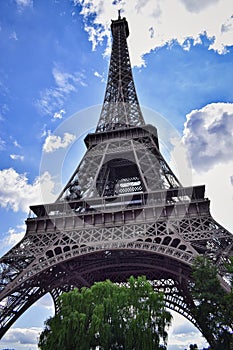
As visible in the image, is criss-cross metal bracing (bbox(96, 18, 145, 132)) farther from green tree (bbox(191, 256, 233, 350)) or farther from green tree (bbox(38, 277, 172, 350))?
green tree (bbox(38, 277, 172, 350))

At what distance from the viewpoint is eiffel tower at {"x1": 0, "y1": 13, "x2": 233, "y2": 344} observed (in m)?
18.5

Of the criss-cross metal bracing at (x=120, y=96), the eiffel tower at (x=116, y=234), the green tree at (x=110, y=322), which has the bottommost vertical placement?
the green tree at (x=110, y=322)

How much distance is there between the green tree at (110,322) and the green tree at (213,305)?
6.14 feet

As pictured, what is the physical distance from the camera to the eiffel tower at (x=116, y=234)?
18516 millimetres

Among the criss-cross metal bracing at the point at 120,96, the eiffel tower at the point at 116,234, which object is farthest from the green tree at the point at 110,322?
the criss-cross metal bracing at the point at 120,96

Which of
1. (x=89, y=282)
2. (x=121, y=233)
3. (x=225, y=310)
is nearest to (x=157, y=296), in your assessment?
(x=225, y=310)

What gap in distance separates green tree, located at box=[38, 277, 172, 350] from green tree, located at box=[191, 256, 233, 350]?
73.7 inches

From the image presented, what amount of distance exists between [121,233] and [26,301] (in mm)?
7855

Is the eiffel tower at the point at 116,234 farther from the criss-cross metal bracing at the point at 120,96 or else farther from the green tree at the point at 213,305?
the criss-cross metal bracing at the point at 120,96

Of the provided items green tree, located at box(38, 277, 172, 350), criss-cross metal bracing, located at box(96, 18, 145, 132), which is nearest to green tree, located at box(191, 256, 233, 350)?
green tree, located at box(38, 277, 172, 350)

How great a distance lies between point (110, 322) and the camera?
13.8 meters

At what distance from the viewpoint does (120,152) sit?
27859 millimetres

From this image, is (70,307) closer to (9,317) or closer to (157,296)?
(157,296)

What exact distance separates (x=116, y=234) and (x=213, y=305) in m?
7.89
